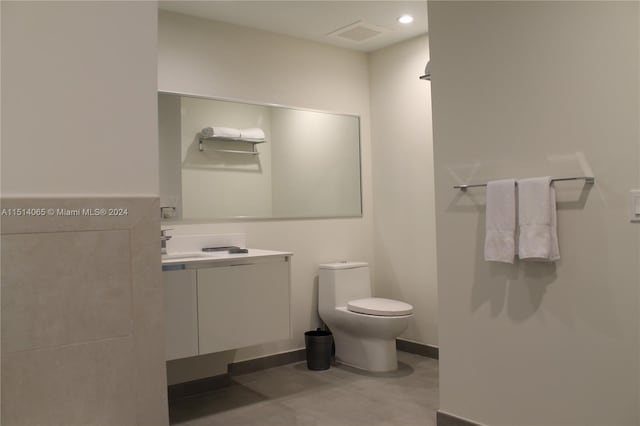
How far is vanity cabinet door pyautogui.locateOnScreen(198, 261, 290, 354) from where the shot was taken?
9.53 feet

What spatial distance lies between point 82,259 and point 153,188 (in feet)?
1.31

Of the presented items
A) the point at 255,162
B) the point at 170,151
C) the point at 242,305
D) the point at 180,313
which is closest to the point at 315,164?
the point at 255,162

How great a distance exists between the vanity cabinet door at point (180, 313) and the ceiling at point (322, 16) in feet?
5.65

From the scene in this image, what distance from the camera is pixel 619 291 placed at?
201 cm

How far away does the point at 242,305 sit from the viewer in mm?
3043

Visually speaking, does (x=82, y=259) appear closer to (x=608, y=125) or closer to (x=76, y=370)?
(x=76, y=370)

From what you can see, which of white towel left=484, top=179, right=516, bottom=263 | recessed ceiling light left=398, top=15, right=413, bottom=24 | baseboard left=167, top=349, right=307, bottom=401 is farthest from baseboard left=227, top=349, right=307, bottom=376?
recessed ceiling light left=398, top=15, right=413, bottom=24

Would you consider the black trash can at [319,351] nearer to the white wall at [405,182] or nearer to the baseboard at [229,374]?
the baseboard at [229,374]

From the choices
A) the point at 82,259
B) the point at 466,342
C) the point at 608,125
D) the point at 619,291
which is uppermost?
the point at 608,125

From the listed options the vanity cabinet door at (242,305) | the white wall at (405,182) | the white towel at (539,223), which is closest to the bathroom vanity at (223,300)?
the vanity cabinet door at (242,305)

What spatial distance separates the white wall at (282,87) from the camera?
3.42 m

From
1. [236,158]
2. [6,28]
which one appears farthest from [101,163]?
[236,158]

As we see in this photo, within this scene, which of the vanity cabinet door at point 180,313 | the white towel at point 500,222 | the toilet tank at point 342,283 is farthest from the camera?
the toilet tank at point 342,283

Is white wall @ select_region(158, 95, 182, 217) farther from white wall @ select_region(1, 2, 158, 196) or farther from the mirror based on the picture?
white wall @ select_region(1, 2, 158, 196)
